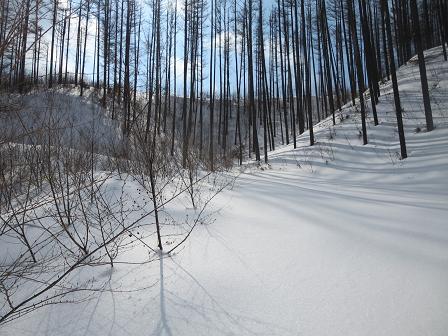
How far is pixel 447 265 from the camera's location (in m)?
2.22

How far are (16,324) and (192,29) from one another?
2082 cm

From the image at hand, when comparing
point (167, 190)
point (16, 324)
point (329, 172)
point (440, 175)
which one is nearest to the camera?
point (16, 324)

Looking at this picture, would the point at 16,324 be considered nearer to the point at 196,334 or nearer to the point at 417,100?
the point at 196,334

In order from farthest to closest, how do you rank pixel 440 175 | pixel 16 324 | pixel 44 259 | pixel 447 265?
pixel 440 175 → pixel 44 259 → pixel 447 265 → pixel 16 324

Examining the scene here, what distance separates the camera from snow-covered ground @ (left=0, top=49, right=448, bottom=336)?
70.2 inches

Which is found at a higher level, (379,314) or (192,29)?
(192,29)

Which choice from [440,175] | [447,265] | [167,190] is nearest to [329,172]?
[440,175]

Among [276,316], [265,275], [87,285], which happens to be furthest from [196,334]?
[87,285]

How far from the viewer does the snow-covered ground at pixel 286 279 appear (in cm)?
178

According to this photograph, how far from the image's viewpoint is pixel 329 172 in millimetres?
9406

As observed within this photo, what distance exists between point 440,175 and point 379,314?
18.8 feet

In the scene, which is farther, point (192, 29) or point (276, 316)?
point (192, 29)

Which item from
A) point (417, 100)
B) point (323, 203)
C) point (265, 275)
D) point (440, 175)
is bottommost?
point (265, 275)

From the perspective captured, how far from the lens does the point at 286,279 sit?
224 cm
